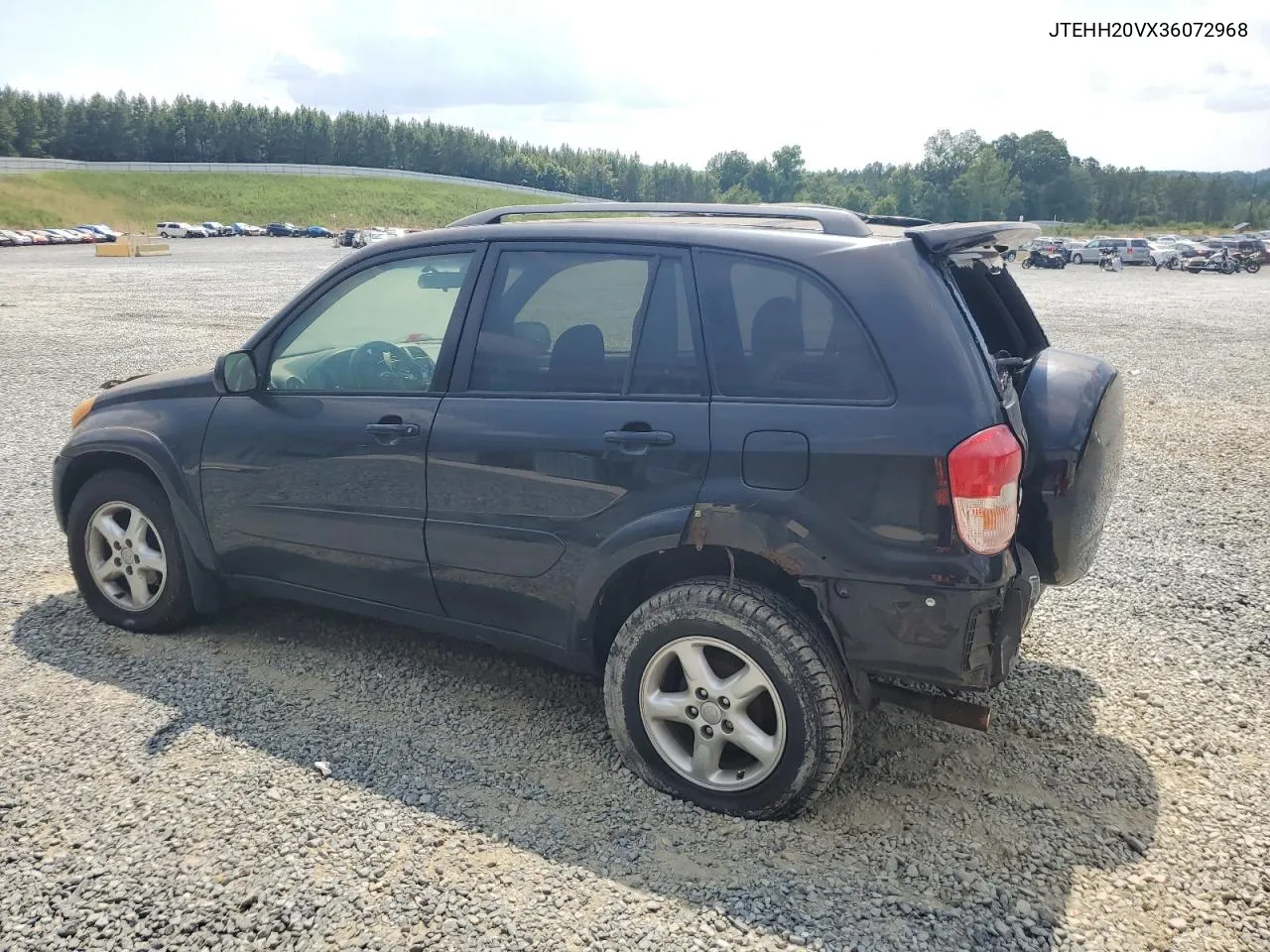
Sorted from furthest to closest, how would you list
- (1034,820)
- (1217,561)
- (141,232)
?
1. (141,232)
2. (1217,561)
3. (1034,820)

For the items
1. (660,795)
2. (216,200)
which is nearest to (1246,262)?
(660,795)

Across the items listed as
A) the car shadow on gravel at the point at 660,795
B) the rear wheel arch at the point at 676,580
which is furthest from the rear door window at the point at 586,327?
the car shadow on gravel at the point at 660,795

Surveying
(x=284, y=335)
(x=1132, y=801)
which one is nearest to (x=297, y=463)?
(x=284, y=335)

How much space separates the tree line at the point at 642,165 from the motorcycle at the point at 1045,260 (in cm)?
4848

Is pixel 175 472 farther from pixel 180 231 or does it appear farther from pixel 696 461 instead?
pixel 180 231

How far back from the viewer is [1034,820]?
3250 mm

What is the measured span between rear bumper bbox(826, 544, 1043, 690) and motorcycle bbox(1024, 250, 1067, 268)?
4711 centimetres

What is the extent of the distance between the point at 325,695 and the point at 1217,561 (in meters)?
4.86

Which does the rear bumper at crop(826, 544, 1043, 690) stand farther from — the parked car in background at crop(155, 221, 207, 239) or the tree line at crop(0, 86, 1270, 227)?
the tree line at crop(0, 86, 1270, 227)

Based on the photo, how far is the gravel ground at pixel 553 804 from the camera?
2762 millimetres

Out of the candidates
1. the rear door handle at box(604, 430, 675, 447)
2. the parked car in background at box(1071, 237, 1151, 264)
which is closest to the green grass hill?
the parked car in background at box(1071, 237, 1151, 264)

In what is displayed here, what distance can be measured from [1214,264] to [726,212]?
1819 inches

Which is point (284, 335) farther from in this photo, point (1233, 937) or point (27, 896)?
point (1233, 937)

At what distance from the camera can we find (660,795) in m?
3.36
